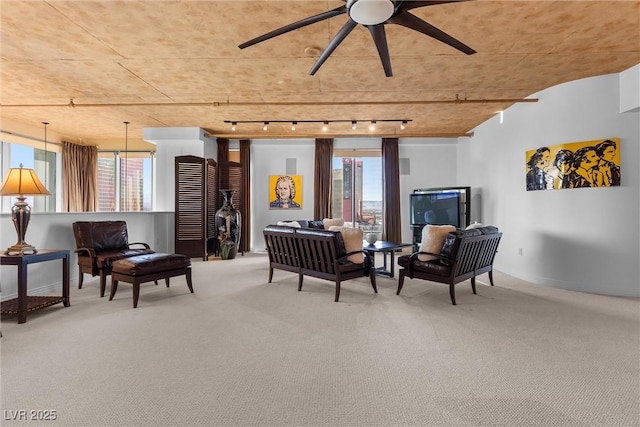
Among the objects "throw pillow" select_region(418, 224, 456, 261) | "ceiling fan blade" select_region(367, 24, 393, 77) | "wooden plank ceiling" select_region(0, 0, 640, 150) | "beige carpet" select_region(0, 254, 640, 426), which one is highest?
"wooden plank ceiling" select_region(0, 0, 640, 150)

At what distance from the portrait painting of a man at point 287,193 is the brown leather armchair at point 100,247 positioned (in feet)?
12.8

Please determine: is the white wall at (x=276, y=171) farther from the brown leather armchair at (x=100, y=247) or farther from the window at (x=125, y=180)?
the brown leather armchair at (x=100, y=247)

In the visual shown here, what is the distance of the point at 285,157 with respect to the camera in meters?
8.27

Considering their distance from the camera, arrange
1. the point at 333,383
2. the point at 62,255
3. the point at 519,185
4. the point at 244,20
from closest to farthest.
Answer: the point at 333,383 < the point at 244,20 < the point at 62,255 < the point at 519,185

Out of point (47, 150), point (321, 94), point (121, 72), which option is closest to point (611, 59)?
point (321, 94)

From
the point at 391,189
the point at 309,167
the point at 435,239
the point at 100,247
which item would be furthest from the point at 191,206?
the point at 435,239

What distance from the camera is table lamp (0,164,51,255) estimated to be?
3.30 metres

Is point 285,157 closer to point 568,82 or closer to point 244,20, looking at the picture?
point 244,20

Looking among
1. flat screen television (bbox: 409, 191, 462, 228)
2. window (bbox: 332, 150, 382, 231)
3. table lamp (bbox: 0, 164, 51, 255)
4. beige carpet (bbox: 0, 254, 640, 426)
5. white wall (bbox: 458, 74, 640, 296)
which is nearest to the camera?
beige carpet (bbox: 0, 254, 640, 426)

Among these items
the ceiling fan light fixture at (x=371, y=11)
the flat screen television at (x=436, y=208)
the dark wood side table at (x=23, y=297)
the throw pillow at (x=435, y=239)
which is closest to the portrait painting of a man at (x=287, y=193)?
the flat screen television at (x=436, y=208)

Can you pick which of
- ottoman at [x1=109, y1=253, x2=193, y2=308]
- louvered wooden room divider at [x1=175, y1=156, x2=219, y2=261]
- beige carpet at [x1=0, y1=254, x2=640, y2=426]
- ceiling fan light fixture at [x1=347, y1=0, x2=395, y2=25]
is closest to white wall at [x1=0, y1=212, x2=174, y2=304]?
beige carpet at [x1=0, y1=254, x2=640, y2=426]

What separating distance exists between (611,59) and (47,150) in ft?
35.6

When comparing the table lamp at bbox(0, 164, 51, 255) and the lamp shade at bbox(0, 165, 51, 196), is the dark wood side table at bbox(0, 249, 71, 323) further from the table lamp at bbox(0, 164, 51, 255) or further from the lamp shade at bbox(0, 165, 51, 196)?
the lamp shade at bbox(0, 165, 51, 196)

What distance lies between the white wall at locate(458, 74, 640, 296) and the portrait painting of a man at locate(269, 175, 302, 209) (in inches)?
183
